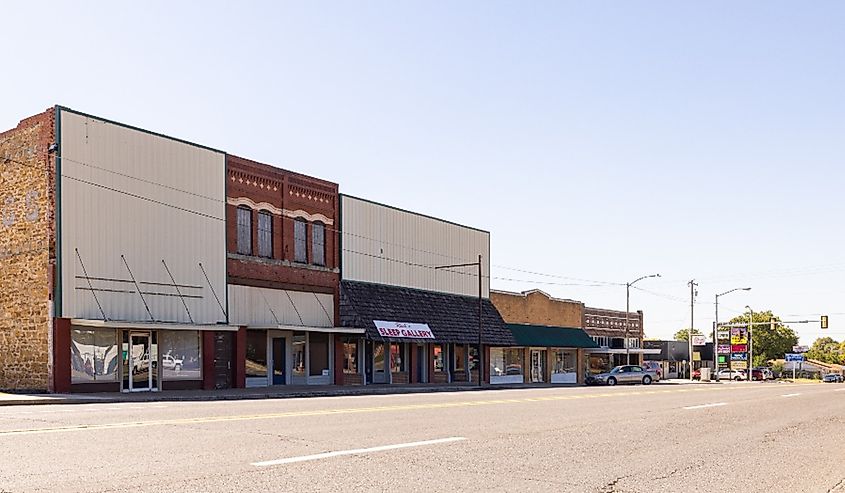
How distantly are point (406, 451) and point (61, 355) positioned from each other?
20726 millimetres

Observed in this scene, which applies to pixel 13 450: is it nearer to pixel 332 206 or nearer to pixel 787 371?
pixel 332 206

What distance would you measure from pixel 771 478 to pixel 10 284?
87.2ft

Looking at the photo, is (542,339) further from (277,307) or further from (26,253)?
(26,253)

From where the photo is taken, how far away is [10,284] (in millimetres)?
30453

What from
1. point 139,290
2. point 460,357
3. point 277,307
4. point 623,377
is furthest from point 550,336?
point 139,290

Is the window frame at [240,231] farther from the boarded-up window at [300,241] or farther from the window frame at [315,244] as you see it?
the window frame at [315,244]

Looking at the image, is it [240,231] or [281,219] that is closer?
[240,231]

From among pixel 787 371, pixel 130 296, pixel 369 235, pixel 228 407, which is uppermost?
pixel 369 235

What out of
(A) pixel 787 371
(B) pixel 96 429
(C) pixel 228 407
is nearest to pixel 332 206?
(C) pixel 228 407

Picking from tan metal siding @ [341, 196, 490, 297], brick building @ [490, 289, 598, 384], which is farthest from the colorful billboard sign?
tan metal siding @ [341, 196, 490, 297]

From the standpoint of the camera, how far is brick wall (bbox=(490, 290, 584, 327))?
54312mm

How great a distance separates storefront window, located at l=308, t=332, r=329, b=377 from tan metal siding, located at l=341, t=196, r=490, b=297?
3302mm

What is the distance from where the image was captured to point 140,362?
103 feet

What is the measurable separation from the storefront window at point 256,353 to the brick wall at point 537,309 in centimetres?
1948
